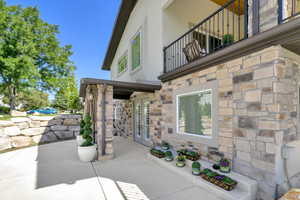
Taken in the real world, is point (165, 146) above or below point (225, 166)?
below

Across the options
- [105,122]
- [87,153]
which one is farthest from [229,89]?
[87,153]

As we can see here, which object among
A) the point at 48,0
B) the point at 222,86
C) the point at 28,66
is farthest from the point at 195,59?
the point at 28,66

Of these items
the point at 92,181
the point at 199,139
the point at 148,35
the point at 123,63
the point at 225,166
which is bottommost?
the point at 92,181

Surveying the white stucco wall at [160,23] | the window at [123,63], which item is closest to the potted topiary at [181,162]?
the white stucco wall at [160,23]

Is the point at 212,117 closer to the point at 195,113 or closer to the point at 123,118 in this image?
the point at 195,113

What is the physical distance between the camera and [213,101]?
11.4ft

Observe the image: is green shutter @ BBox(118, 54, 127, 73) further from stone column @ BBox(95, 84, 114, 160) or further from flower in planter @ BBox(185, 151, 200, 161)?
Result: flower in planter @ BBox(185, 151, 200, 161)

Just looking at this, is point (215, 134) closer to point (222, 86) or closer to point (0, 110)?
point (222, 86)

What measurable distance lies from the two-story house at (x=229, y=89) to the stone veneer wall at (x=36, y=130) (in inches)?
168

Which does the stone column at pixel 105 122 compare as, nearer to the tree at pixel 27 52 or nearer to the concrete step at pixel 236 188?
the concrete step at pixel 236 188

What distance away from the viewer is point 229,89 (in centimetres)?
316

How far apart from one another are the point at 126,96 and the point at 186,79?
477cm

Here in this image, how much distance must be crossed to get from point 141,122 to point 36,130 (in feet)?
18.3

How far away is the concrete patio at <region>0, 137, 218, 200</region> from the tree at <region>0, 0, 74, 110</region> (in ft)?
37.5
